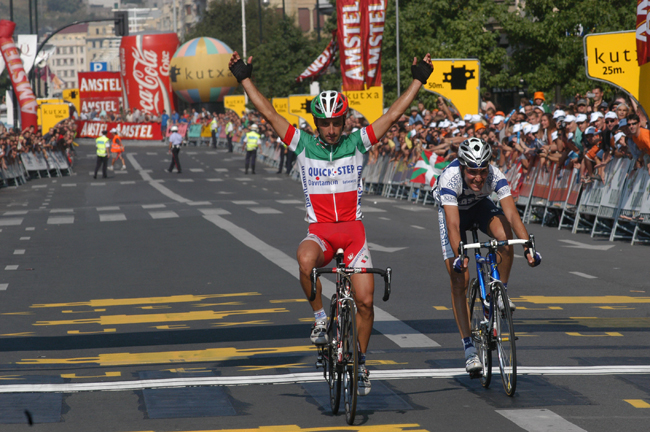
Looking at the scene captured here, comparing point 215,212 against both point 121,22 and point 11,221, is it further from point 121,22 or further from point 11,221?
point 121,22

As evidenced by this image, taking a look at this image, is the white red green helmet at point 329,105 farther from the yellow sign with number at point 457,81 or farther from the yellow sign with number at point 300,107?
the yellow sign with number at point 300,107

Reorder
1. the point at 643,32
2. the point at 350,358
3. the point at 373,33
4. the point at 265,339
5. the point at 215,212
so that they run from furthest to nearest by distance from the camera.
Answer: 1. the point at 373,33
2. the point at 215,212
3. the point at 643,32
4. the point at 265,339
5. the point at 350,358

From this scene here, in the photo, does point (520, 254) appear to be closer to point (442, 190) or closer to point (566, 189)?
point (566, 189)

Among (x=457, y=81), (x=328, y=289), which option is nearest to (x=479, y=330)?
(x=328, y=289)

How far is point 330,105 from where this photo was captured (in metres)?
6.80

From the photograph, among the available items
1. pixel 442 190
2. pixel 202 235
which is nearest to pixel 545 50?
pixel 202 235

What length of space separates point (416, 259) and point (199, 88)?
71.8 metres

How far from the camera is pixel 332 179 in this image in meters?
6.96

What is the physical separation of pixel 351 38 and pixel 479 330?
23.2 meters

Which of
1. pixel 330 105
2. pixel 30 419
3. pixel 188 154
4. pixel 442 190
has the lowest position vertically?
pixel 188 154

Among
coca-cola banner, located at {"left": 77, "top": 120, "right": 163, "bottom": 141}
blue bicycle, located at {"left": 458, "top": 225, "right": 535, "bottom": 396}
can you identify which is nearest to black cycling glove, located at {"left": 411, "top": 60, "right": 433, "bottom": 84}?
blue bicycle, located at {"left": 458, "top": 225, "right": 535, "bottom": 396}

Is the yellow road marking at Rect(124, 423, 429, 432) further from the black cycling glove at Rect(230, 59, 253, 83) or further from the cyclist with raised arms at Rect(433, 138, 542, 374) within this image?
the black cycling glove at Rect(230, 59, 253, 83)

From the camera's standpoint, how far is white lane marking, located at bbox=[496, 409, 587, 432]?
5812 millimetres

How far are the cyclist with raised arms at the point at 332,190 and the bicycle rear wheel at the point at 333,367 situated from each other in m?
→ 0.21
